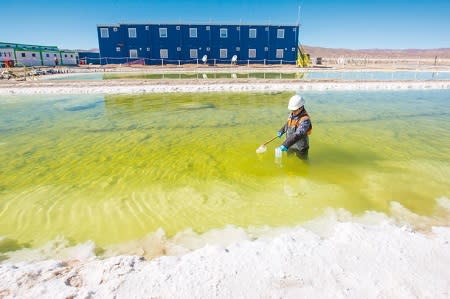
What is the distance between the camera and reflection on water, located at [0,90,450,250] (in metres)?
4.77

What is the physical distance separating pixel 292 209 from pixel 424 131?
27.1ft

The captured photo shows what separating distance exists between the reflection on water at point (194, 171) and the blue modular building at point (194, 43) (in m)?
38.0

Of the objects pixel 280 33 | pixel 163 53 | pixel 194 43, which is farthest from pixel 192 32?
pixel 280 33

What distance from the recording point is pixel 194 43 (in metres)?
48.4

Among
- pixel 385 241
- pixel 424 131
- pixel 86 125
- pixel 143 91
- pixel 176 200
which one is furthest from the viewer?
pixel 143 91

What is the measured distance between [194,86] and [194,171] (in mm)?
15998

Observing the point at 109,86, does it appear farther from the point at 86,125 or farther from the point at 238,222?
the point at 238,222

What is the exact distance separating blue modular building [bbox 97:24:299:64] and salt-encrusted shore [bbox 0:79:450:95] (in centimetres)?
2583

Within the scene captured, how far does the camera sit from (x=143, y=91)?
21.0 meters

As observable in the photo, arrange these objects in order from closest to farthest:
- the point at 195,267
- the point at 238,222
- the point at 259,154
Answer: the point at 195,267
the point at 238,222
the point at 259,154

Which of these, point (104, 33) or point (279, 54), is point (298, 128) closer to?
point (279, 54)

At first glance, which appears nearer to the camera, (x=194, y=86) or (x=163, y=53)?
(x=194, y=86)

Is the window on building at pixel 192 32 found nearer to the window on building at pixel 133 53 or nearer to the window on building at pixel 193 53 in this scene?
the window on building at pixel 193 53

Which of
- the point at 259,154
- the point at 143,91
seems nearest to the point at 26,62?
the point at 143,91
